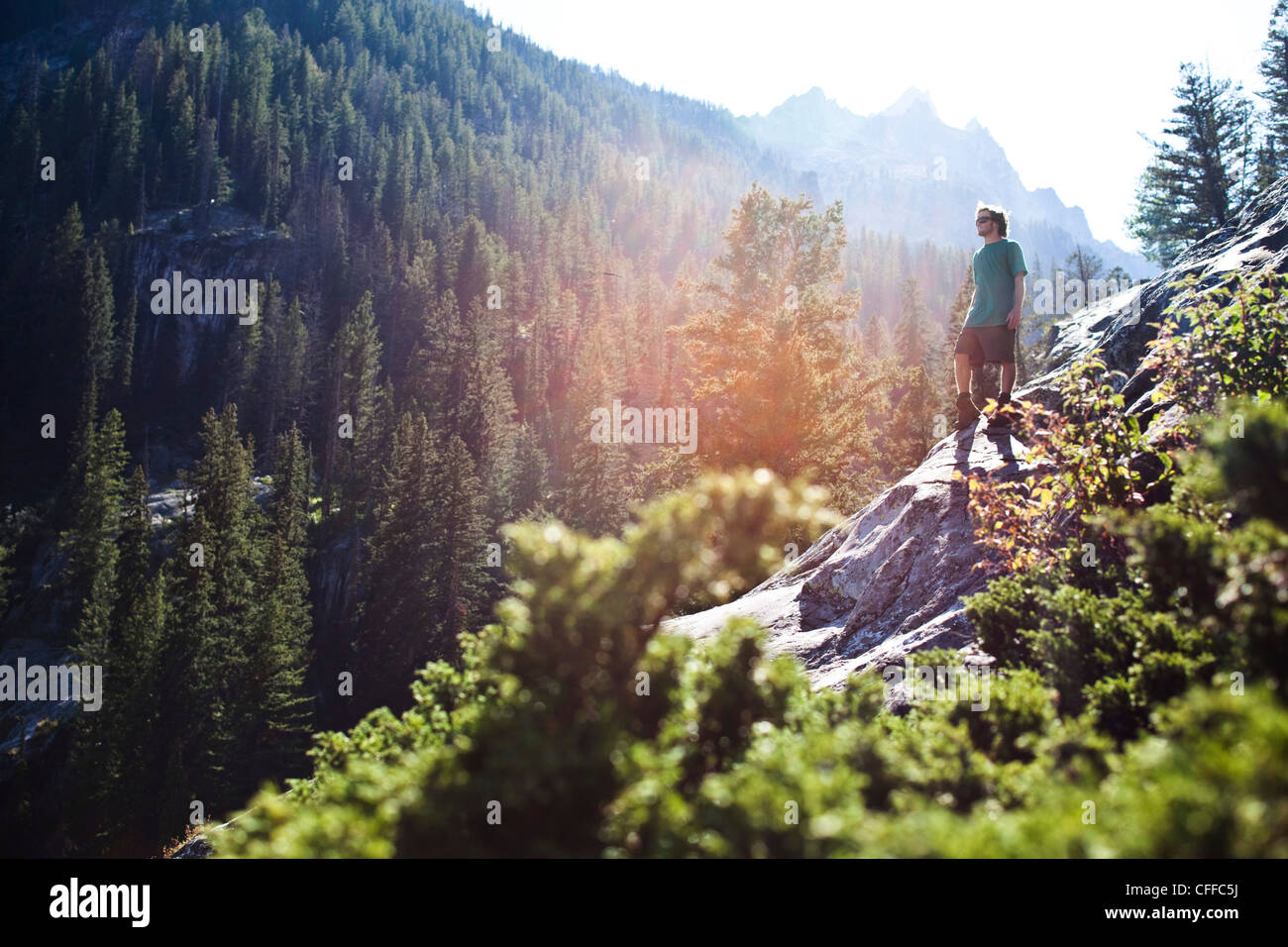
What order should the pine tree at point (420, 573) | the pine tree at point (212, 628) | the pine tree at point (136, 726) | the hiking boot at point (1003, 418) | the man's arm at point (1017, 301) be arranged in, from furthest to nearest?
the pine tree at point (420, 573)
the pine tree at point (212, 628)
the pine tree at point (136, 726)
the hiking boot at point (1003, 418)
the man's arm at point (1017, 301)

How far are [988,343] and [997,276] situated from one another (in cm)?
81

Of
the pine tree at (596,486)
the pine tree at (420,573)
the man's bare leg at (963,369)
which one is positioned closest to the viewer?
the man's bare leg at (963,369)

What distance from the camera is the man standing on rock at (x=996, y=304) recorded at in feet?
28.4

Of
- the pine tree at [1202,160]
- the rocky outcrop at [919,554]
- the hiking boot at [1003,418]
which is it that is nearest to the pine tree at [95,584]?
the rocky outcrop at [919,554]

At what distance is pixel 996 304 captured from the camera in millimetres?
8828

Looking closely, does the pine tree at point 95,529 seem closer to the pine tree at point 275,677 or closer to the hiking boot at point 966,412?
the pine tree at point 275,677

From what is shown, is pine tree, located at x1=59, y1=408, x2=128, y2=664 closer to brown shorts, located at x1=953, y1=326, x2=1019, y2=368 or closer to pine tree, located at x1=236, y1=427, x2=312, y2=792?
pine tree, located at x1=236, y1=427, x2=312, y2=792

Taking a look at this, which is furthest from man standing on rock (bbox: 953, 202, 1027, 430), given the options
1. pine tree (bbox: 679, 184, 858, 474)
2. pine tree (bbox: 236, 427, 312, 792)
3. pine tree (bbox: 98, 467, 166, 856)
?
pine tree (bbox: 98, 467, 166, 856)

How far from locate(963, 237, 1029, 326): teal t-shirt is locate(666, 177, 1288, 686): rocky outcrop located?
1.16 meters

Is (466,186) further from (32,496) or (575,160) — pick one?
(32,496)

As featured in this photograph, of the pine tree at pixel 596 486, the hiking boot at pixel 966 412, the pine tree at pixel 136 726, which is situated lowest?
the pine tree at pixel 136 726

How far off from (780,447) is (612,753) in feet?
56.4
